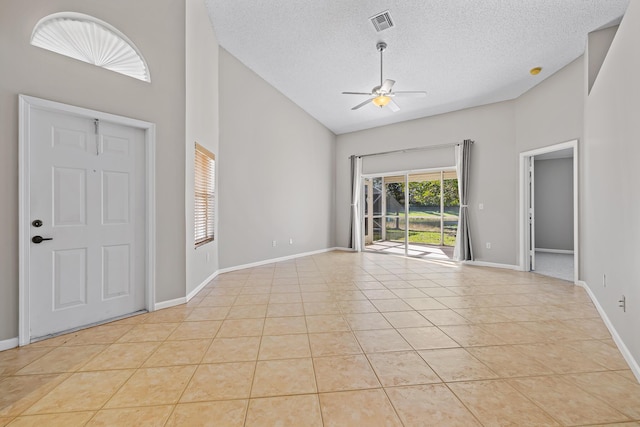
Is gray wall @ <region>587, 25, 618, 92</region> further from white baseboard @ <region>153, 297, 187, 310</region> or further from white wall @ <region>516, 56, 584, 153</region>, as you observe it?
white baseboard @ <region>153, 297, 187, 310</region>

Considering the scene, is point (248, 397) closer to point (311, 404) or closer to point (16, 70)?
point (311, 404)

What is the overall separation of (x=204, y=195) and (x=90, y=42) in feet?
6.79

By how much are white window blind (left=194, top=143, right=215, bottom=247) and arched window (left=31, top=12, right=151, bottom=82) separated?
1.09 m

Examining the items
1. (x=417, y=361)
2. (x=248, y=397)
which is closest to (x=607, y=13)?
(x=417, y=361)

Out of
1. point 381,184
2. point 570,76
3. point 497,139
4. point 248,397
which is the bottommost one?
point 248,397

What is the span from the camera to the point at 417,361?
6.68 feet

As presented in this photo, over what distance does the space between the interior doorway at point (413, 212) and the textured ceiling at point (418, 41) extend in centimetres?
186

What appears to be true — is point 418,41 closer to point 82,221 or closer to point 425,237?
point 425,237

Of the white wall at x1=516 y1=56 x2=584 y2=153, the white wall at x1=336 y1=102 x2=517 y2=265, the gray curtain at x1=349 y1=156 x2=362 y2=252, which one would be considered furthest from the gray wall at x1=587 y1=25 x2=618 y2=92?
the gray curtain at x1=349 y1=156 x2=362 y2=252

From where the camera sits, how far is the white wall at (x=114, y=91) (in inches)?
85.6

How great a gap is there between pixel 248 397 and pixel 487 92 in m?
6.10

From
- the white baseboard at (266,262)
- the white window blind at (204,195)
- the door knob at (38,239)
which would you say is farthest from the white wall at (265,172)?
the door knob at (38,239)

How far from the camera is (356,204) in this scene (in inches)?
295

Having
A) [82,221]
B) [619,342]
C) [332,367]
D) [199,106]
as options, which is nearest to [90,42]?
[199,106]
